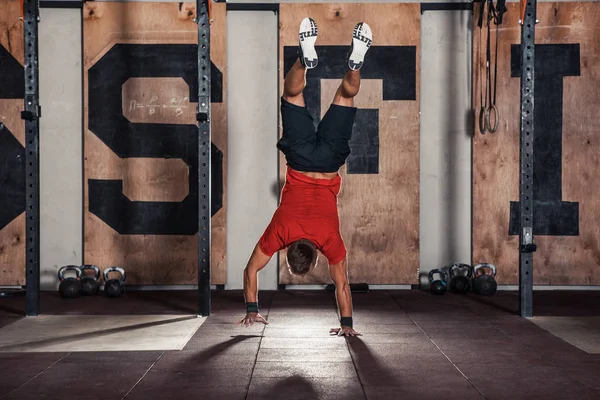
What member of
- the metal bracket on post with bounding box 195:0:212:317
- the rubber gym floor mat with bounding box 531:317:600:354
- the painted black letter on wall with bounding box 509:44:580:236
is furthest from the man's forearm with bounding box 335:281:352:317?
the painted black letter on wall with bounding box 509:44:580:236

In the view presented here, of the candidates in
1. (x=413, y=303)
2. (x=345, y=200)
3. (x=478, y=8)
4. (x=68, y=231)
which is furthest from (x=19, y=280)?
(x=478, y=8)

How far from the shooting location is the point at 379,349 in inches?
169

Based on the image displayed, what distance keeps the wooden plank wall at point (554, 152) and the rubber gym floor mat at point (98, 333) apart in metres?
3.36

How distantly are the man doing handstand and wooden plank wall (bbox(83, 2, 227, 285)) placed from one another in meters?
2.24

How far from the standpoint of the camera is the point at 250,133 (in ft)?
22.9

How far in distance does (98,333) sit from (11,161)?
2.95 metres

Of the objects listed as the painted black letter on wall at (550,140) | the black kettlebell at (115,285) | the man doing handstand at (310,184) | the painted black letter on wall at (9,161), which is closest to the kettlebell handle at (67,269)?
the black kettlebell at (115,285)

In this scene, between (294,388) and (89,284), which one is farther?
(89,284)

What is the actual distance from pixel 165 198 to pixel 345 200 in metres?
1.86

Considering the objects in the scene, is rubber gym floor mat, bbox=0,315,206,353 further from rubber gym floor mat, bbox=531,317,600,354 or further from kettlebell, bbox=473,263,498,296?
kettlebell, bbox=473,263,498,296

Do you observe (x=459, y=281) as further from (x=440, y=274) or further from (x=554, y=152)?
(x=554, y=152)

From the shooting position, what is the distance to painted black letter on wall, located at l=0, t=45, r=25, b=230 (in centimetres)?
689

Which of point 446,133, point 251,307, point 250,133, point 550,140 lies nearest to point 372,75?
point 446,133

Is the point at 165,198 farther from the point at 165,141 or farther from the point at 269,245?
the point at 269,245
